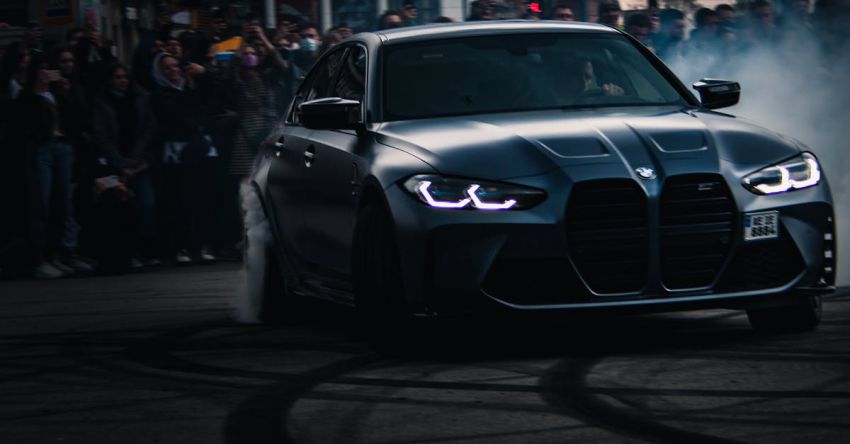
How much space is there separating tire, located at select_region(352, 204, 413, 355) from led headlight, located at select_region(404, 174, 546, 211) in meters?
0.28

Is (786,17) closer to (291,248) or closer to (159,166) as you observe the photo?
(159,166)

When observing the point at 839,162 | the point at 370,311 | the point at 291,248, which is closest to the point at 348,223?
the point at 370,311

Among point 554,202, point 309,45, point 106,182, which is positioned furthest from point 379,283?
point 309,45

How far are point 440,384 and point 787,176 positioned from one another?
1.88 meters

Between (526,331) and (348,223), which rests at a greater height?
(348,223)

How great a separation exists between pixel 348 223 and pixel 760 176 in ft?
6.21

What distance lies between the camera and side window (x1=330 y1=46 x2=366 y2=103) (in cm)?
897

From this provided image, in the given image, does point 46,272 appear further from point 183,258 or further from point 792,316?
point 792,316

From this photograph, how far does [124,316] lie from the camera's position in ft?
35.8

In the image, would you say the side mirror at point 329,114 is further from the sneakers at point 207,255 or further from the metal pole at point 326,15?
the metal pole at point 326,15

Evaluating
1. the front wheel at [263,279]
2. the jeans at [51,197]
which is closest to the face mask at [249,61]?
the jeans at [51,197]

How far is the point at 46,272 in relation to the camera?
49.9ft

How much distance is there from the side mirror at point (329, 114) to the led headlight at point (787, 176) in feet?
6.38

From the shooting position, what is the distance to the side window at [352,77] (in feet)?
29.4
